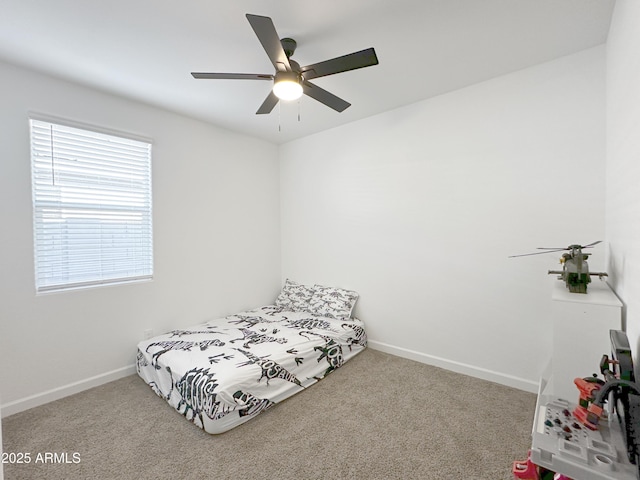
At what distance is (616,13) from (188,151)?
3.62 meters

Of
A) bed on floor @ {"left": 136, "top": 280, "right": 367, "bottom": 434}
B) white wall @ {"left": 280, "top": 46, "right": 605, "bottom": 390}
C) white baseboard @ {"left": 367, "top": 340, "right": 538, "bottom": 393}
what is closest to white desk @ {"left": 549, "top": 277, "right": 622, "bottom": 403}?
white wall @ {"left": 280, "top": 46, "right": 605, "bottom": 390}

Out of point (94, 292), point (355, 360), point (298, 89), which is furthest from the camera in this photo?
point (355, 360)

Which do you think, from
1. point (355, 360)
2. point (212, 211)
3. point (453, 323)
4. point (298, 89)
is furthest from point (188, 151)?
point (453, 323)

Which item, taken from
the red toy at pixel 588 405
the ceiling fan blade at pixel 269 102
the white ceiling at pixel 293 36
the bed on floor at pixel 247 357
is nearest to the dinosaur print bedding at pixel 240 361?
the bed on floor at pixel 247 357

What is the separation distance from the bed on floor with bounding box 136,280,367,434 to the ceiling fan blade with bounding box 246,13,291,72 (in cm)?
218

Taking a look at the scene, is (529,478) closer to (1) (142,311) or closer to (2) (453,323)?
(2) (453,323)

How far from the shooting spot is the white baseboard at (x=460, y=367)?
2.52m

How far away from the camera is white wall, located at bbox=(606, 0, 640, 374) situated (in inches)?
52.6

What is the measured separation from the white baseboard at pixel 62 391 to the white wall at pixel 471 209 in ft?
7.90

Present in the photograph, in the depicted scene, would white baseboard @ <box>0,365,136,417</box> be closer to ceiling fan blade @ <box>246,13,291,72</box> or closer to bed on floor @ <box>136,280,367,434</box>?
bed on floor @ <box>136,280,367,434</box>

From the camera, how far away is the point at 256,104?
3.00 meters

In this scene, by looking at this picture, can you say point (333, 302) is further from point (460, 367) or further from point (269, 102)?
point (269, 102)

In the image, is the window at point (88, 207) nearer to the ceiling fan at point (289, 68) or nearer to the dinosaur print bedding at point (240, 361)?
the dinosaur print bedding at point (240, 361)

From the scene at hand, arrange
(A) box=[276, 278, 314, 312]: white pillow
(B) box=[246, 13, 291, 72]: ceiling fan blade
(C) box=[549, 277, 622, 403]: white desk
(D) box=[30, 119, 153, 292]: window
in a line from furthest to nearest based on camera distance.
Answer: (A) box=[276, 278, 314, 312]: white pillow → (D) box=[30, 119, 153, 292]: window → (C) box=[549, 277, 622, 403]: white desk → (B) box=[246, 13, 291, 72]: ceiling fan blade
